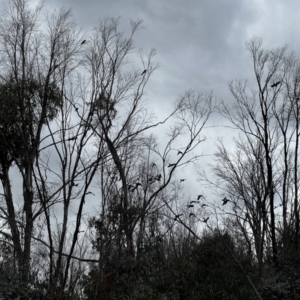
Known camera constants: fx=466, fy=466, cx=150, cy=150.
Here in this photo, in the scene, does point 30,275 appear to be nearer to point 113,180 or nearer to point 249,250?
point 113,180

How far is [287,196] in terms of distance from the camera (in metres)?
17.4

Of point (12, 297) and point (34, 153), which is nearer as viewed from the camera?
point (12, 297)

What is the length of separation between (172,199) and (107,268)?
6642 mm

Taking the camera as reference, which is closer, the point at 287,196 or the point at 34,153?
the point at 34,153

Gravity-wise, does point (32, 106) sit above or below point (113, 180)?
above

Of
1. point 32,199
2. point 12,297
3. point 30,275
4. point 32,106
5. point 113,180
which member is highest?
point 32,106

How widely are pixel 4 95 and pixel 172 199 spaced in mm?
9301

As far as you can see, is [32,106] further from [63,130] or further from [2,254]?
[2,254]

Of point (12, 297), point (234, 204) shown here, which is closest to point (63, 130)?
point (12, 297)

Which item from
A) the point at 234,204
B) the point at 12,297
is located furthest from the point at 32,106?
the point at 234,204

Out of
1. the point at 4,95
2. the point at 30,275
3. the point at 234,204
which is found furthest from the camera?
the point at 234,204

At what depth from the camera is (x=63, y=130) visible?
12766mm

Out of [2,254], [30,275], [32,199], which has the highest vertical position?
[32,199]

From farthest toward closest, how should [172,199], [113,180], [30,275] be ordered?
[172,199], [113,180], [30,275]
